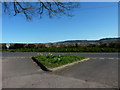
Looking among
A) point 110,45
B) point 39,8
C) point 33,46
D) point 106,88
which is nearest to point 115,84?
point 106,88

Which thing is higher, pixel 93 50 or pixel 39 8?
pixel 39 8

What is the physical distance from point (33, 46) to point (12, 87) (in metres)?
30.8

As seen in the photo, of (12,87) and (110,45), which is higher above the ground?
(12,87)

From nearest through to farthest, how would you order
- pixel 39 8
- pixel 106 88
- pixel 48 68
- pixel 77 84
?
pixel 106 88, pixel 77 84, pixel 39 8, pixel 48 68

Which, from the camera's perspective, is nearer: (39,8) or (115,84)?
(115,84)

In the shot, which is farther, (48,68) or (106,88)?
(48,68)

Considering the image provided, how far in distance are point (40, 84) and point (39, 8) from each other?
3831mm

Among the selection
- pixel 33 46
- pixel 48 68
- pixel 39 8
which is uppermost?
pixel 39 8

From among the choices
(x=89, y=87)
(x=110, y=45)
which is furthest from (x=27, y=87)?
(x=110, y=45)

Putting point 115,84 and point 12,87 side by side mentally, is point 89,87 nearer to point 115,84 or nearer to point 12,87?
point 115,84

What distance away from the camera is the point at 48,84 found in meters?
6.75

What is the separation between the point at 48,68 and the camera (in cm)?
982

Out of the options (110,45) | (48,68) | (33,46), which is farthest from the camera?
(33,46)

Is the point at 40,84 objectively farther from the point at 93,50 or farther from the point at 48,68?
the point at 93,50
